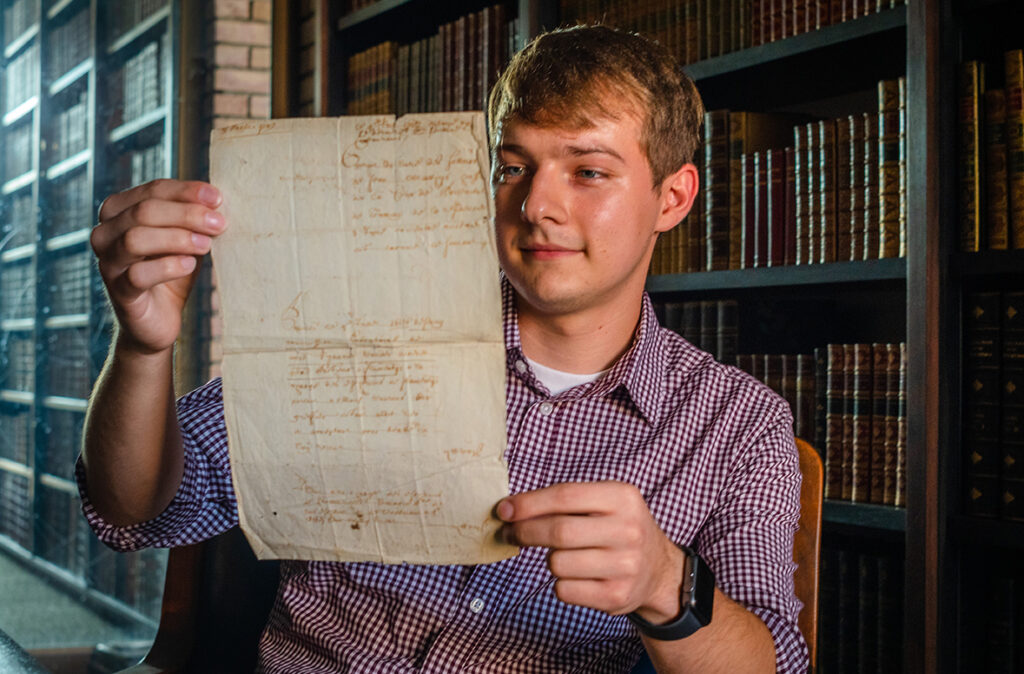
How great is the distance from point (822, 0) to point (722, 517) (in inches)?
39.1

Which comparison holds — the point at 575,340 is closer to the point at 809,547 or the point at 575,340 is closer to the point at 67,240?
the point at 809,547

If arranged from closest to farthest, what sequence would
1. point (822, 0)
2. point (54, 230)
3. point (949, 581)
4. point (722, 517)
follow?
point (722, 517) → point (949, 581) → point (822, 0) → point (54, 230)

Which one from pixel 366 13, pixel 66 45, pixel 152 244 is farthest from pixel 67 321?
pixel 152 244

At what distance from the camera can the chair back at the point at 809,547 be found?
115 cm

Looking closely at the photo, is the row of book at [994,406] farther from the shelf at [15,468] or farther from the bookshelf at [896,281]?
the shelf at [15,468]

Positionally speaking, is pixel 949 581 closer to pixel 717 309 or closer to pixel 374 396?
pixel 717 309

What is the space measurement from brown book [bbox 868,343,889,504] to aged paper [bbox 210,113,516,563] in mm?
982

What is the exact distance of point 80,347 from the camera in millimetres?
3387

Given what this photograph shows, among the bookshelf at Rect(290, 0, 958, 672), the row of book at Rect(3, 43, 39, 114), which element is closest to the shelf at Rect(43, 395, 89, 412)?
the row of book at Rect(3, 43, 39, 114)

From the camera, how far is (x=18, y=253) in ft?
11.1

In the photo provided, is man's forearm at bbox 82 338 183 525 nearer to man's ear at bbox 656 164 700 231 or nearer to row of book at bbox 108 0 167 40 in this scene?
man's ear at bbox 656 164 700 231

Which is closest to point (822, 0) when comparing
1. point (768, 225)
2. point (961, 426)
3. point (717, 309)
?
point (768, 225)

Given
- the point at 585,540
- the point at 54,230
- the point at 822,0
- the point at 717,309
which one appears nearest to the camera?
the point at 585,540

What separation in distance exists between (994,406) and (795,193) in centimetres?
50
